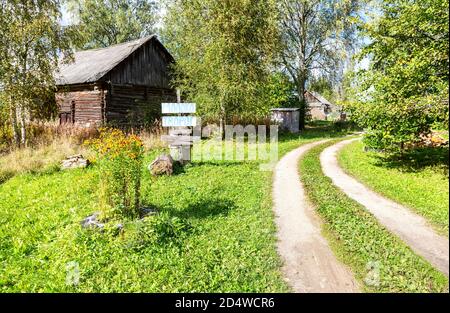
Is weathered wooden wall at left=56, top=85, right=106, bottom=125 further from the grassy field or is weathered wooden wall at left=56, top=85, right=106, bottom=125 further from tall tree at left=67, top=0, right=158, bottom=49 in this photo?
tall tree at left=67, top=0, right=158, bottom=49

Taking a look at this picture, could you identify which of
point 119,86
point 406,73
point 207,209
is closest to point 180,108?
point 207,209

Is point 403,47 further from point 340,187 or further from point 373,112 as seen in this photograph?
point 340,187

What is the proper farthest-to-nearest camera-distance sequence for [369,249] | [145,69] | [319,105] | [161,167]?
[319,105] → [145,69] → [161,167] → [369,249]

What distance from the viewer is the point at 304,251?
226 inches

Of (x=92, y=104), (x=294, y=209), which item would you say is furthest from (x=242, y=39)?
(x=294, y=209)

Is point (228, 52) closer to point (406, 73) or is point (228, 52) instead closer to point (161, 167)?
point (161, 167)

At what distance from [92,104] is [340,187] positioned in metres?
17.3

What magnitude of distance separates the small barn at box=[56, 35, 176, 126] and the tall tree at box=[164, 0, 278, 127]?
11.2ft

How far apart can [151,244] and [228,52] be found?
1500cm

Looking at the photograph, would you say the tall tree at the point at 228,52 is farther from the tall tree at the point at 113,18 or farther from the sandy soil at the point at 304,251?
the tall tree at the point at 113,18

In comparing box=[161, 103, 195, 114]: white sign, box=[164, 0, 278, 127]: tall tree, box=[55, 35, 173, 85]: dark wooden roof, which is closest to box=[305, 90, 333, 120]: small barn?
box=[164, 0, 278, 127]: tall tree

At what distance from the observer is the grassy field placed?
5055mm

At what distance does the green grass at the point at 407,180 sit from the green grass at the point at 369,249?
2.19 ft

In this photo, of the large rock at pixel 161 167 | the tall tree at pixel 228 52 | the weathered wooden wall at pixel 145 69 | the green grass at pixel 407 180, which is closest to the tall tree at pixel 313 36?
the tall tree at pixel 228 52
